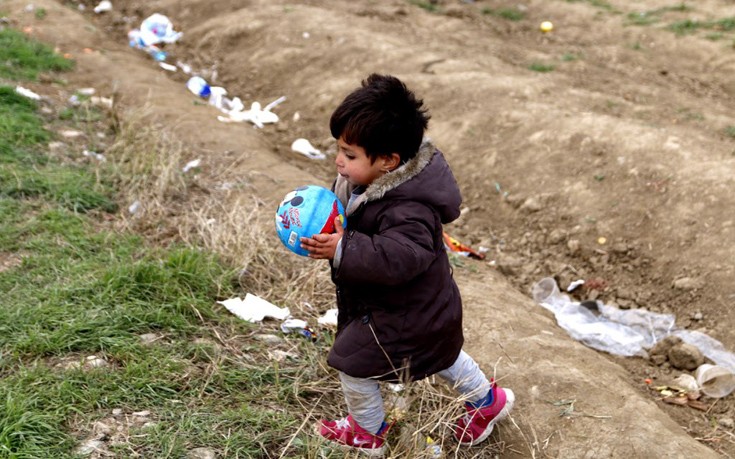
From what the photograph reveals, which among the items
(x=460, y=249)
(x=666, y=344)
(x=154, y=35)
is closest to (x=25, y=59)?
(x=154, y=35)

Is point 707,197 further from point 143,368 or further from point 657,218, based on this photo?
point 143,368

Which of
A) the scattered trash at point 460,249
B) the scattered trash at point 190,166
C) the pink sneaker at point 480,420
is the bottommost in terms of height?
the scattered trash at point 460,249

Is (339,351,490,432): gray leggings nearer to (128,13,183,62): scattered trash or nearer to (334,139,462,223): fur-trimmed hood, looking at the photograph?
(334,139,462,223): fur-trimmed hood

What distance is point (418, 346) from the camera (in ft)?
8.54

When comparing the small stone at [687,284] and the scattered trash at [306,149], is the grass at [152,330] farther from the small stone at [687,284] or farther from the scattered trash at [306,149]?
the small stone at [687,284]

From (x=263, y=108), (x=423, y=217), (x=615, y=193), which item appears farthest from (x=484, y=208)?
(x=423, y=217)

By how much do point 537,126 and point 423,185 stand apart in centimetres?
443

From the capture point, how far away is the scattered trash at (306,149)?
274 inches

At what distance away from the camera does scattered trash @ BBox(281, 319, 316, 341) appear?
12.0ft

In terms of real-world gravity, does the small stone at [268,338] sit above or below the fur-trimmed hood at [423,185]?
below

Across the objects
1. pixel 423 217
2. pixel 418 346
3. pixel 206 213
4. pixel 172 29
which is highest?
pixel 423 217

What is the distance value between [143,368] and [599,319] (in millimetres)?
3042

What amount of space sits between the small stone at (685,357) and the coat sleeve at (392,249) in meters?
2.47

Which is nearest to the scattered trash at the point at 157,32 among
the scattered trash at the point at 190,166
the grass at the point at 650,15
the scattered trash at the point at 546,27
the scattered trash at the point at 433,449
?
the scattered trash at the point at 190,166
